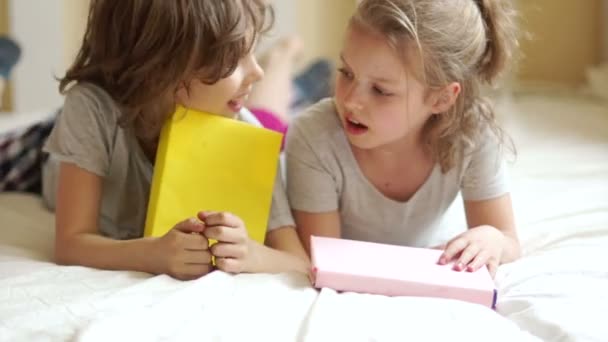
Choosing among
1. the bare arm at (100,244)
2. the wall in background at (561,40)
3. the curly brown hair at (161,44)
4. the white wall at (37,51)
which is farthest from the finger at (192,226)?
the wall in background at (561,40)

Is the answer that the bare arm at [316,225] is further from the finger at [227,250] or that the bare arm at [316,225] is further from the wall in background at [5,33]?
the wall in background at [5,33]

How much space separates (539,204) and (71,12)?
4.38ft

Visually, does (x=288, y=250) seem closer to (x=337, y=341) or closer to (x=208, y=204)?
(x=208, y=204)

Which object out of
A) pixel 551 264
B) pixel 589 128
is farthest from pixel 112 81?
pixel 589 128

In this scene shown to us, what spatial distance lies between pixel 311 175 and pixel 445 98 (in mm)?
220

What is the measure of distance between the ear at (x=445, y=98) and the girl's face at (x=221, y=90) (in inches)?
9.8

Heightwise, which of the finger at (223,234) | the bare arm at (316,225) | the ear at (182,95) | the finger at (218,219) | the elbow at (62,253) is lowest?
the elbow at (62,253)

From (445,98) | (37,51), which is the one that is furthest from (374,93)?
(37,51)

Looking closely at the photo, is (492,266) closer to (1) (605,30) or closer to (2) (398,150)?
(2) (398,150)

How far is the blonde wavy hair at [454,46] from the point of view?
1089 millimetres

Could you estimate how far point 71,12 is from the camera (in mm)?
2166

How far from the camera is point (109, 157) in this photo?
1159 mm

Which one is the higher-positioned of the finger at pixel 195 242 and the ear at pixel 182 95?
the ear at pixel 182 95

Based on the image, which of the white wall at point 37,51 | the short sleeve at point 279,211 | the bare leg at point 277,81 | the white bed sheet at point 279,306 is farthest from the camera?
the white wall at point 37,51
